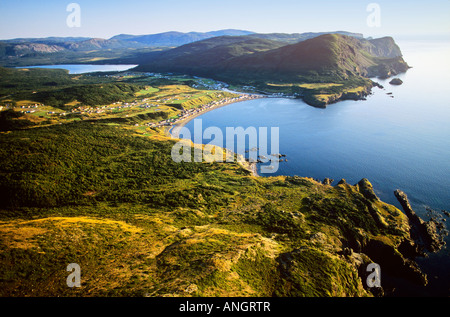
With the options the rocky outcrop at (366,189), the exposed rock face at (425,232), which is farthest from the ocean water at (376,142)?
the rocky outcrop at (366,189)

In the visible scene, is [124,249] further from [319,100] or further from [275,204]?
[319,100]

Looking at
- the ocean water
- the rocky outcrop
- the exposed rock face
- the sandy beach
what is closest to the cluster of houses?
the sandy beach

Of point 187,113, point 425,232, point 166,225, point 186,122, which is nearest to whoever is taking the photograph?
point 166,225

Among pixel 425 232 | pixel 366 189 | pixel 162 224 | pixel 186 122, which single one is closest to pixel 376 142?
pixel 366 189

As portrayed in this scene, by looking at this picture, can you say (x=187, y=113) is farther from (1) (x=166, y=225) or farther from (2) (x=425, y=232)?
(2) (x=425, y=232)

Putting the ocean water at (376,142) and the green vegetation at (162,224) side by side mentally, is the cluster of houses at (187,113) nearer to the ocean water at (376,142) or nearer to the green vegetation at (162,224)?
the ocean water at (376,142)
